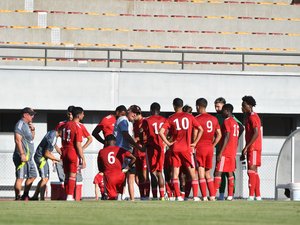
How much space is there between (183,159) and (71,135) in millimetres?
2131

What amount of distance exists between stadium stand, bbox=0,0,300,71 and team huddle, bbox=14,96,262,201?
1264 cm

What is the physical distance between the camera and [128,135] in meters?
20.6

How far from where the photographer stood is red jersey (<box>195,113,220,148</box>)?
20.4 metres

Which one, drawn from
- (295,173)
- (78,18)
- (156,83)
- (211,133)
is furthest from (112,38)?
(211,133)

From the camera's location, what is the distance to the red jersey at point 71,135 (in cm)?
2002

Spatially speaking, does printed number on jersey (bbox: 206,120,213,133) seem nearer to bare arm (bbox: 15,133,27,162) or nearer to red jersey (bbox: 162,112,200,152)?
red jersey (bbox: 162,112,200,152)

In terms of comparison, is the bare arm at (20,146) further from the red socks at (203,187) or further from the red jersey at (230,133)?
the red jersey at (230,133)

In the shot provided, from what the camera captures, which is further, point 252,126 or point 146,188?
point 252,126

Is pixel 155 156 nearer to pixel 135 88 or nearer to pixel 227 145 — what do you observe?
pixel 227 145

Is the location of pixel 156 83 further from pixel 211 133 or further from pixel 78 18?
pixel 211 133

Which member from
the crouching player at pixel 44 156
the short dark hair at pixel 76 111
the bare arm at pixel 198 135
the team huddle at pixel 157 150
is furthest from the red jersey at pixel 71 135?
the bare arm at pixel 198 135

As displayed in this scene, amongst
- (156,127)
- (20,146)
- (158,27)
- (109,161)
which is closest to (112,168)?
(109,161)

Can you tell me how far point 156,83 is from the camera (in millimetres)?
32094

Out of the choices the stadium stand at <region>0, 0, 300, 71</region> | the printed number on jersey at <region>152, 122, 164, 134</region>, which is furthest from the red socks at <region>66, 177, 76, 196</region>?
the stadium stand at <region>0, 0, 300, 71</region>
